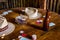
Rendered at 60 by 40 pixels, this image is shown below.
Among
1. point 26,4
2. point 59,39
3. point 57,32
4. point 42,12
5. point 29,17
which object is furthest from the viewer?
point 26,4

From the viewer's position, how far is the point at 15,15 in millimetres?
1928

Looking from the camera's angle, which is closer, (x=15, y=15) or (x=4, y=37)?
(x=4, y=37)

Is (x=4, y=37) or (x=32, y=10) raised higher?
(x=32, y=10)

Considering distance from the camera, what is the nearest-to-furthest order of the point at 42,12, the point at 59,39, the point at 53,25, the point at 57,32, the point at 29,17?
the point at 59,39 < the point at 57,32 < the point at 53,25 < the point at 29,17 < the point at 42,12

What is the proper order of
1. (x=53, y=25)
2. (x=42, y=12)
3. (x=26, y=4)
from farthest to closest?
(x=26, y=4), (x=42, y=12), (x=53, y=25)

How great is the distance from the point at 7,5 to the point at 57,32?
5.32 ft

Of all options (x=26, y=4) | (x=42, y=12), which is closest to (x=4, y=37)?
(x=42, y=12)

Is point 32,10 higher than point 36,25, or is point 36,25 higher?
point 32,10

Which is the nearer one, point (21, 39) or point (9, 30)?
point (21, 39)

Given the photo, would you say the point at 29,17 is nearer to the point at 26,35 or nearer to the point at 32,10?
the point at 32,10

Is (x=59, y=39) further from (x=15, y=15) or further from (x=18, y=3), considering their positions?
(x=18, y=3)

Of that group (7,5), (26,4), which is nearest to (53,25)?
(26,4)

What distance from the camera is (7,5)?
298 cm

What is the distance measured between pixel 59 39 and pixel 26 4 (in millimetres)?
1557
